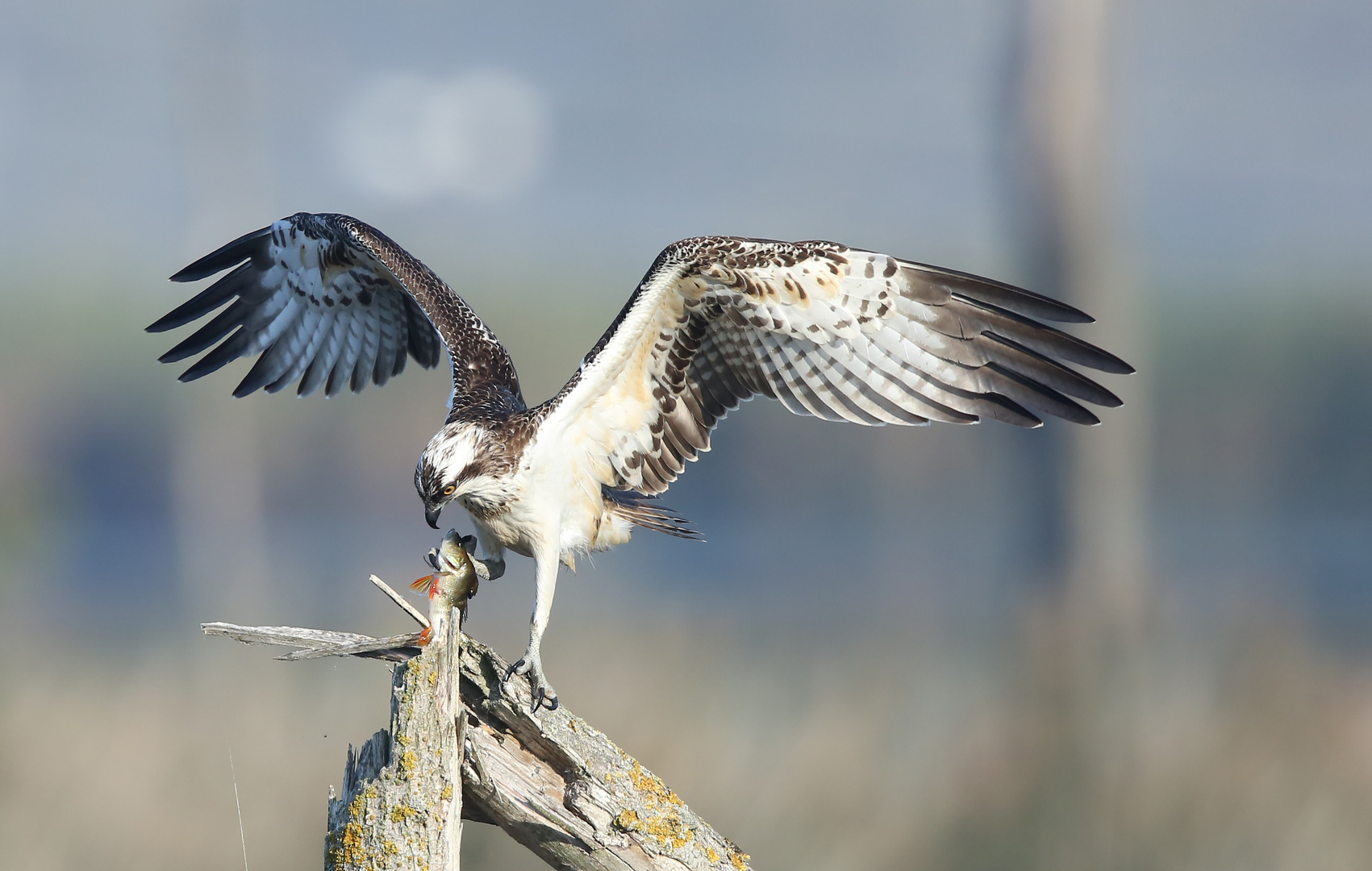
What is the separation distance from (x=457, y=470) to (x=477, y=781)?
119 cm

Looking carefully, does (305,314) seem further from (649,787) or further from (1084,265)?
(1084,265)

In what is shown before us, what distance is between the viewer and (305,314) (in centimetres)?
649

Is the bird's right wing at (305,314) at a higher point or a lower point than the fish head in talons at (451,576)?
higher

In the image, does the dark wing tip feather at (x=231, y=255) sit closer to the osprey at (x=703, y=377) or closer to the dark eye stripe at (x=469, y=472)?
the osprey at (x=703, y=377)

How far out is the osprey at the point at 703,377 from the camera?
468cm

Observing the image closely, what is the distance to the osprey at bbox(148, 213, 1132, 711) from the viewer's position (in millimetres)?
4684

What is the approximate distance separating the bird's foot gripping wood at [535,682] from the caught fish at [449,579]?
0.27 m

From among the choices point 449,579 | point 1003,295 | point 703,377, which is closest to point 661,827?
point 449,579

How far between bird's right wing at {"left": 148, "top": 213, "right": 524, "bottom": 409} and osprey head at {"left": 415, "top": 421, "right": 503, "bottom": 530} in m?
1.48

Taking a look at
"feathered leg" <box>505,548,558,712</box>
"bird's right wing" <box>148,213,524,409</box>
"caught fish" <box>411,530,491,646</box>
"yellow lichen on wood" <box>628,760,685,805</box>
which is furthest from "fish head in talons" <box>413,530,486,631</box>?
"bird's right wing" <box>148,213,524,409</box>

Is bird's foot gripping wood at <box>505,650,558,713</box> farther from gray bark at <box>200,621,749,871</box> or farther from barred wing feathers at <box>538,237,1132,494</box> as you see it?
barred wing feathers at <box>538,237,1132,494</box>

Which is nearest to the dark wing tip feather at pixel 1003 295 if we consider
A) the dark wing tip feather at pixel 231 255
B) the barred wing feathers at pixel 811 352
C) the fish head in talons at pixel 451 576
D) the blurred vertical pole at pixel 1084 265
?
the barred wing feathers at pixel 811 352

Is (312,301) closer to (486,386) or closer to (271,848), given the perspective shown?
(486,386)

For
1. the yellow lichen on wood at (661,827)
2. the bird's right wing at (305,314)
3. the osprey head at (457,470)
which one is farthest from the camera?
the bird's right wing at (305,314)
